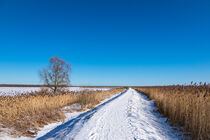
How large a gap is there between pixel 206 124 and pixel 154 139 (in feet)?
5.66

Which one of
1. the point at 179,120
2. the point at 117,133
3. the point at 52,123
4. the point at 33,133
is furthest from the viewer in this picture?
the point at 52,123

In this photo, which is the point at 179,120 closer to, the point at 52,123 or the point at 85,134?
the point at 85,134

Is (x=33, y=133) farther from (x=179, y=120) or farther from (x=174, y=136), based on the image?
(x=179, y=120)

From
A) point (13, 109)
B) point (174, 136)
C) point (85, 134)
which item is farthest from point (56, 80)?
point (174, 136)

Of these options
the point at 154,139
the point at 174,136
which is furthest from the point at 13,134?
the point at 174,136

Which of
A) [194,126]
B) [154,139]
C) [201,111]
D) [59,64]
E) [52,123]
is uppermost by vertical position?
[59,64]

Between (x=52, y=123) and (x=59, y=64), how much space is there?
14.9 metres

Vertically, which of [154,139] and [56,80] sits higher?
[56,80]

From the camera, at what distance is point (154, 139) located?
3.33m

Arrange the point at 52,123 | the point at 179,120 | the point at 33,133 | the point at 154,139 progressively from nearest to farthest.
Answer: the point at 154,139
the point at 33,133
the point at 179,120
the point at 52,123

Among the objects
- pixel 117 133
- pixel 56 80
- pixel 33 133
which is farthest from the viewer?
pixel 56 80

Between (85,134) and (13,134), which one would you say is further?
(13,134)

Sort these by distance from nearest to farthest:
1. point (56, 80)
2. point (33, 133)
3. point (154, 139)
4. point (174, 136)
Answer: point (154, 139)
point (174, 136)
point (33, 133)
point (56, 80)

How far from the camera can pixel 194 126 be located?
3.76 meters
